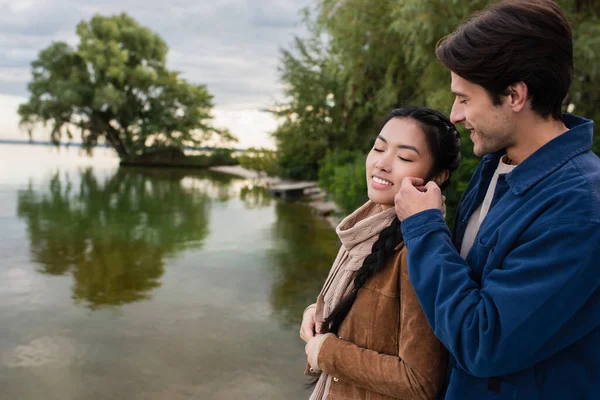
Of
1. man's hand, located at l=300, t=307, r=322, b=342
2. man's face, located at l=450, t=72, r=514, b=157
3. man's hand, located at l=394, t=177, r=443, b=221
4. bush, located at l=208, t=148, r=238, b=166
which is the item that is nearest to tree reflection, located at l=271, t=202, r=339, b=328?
man's hand, located at l=300, t=307, r=322, b=342

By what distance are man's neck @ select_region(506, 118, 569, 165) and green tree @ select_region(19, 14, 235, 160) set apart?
101 ft

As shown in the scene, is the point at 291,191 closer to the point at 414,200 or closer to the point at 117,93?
the point at 414,200

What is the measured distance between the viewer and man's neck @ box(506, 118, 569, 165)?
4.16ft

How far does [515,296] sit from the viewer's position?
1097 millimetres

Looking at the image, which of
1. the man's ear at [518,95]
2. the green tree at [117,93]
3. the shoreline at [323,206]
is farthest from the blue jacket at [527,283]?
the green tree at [117,93]

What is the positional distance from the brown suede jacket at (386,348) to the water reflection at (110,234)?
4.06 m

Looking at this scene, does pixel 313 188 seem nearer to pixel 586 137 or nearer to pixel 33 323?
pixel 33 323

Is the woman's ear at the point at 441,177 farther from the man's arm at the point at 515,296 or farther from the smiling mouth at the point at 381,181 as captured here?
the man's arm at the point at 515,296

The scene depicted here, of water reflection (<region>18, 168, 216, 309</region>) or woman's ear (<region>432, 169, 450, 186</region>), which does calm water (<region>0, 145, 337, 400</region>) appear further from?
woman's ear (<region>432, 169, 450, 186</region>)

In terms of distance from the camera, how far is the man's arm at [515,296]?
1.07 metres

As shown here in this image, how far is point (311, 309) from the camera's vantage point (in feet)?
5.82

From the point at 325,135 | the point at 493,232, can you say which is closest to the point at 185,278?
the point at 493,232

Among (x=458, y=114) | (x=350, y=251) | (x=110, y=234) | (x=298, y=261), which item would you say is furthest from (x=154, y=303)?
(x=458, y=114)

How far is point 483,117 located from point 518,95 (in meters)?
0.09
